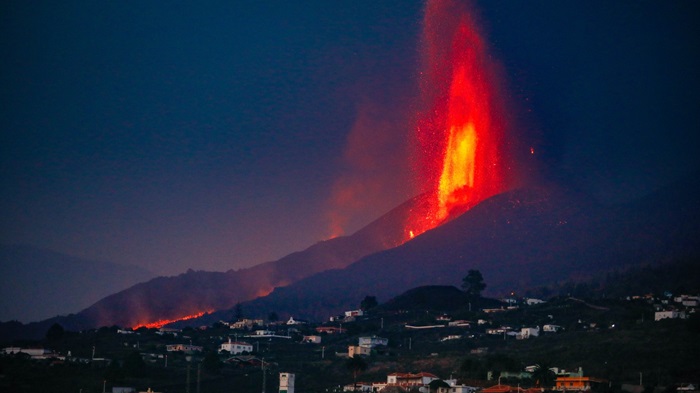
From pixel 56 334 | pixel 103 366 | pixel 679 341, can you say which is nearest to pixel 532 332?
pixel 679 341

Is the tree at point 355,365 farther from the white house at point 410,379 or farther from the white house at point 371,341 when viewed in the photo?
the white house at point 371,341

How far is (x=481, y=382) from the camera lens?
98000 millimetres

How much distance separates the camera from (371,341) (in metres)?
128

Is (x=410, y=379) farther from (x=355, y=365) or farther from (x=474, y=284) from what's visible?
(x=474, y=284)

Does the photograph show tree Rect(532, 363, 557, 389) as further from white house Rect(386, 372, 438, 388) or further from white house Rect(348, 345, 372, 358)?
white house Rect(348, 345, 372, 358)

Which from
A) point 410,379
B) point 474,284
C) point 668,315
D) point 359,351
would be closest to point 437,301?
point 474,284

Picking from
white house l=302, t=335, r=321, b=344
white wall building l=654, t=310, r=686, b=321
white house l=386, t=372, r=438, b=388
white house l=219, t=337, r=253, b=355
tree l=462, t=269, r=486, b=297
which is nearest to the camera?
white house l=386, t=372, r=438, b=388

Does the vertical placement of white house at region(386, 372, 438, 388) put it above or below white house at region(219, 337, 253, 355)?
below

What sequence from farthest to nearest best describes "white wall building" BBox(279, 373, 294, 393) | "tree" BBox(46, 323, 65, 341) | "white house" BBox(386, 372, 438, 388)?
1. "tree" BBox(46, 323, 65, 341)
2. "white house" BBox(386, 372, 438, 388)
3. "white wall building" BBox(279, 373, 294, 393)

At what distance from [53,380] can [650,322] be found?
55.5 meters

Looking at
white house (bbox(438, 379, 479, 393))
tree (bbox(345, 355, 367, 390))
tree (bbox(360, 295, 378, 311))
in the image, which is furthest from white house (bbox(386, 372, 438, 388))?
tree (bbox(360, 295, 378, 311))

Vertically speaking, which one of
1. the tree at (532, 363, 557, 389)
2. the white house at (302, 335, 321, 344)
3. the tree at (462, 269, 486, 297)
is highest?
the tree at (462, 269, 486, 297)

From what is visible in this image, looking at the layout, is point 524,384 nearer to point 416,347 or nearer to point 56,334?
point 416,347

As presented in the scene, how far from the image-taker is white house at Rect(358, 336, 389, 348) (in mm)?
127625
